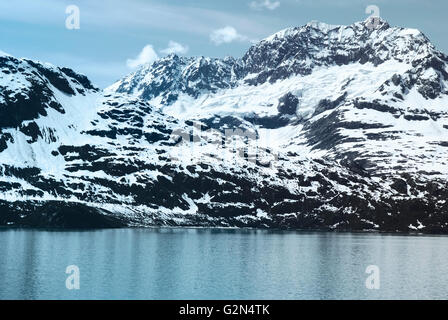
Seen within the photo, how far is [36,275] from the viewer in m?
192
